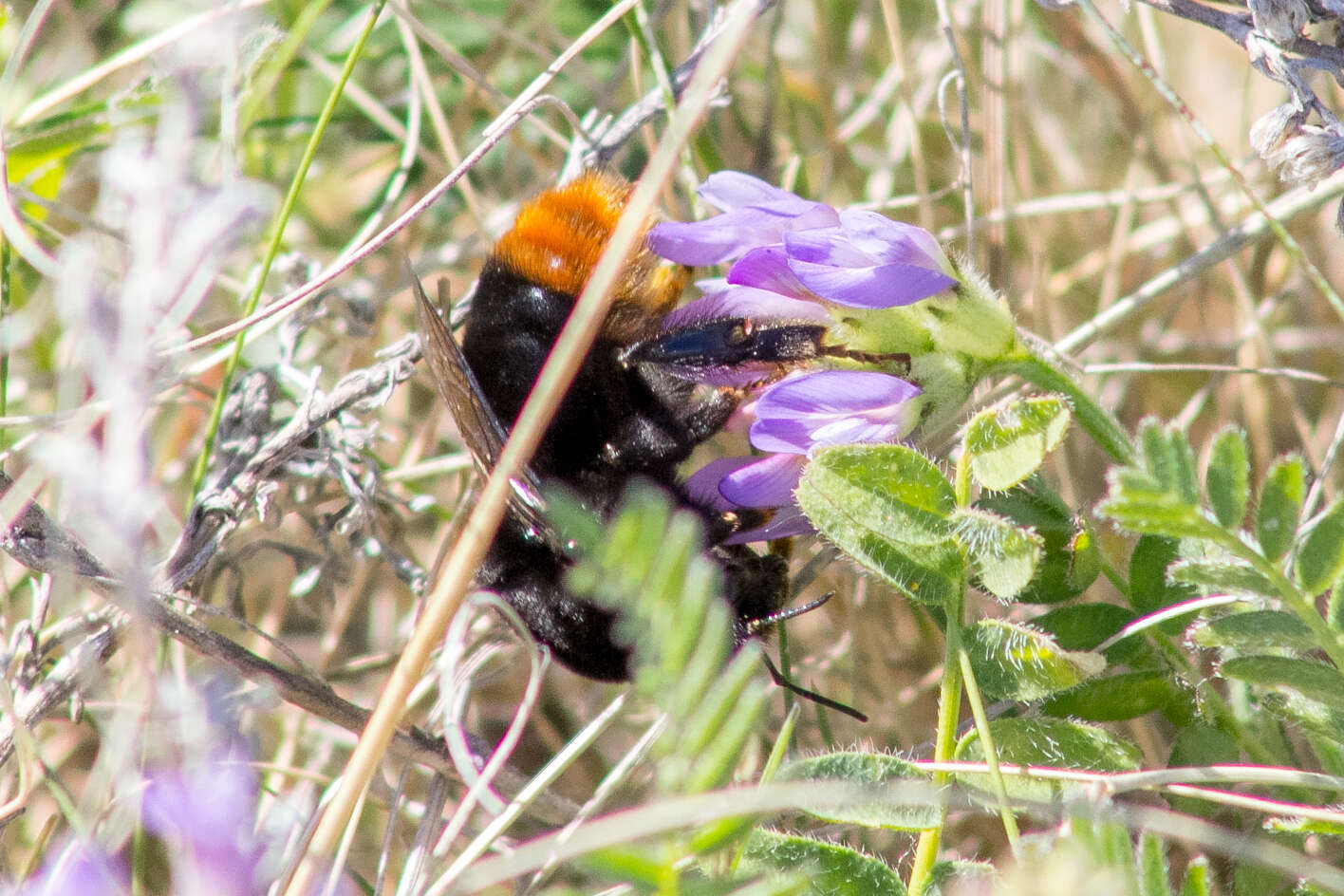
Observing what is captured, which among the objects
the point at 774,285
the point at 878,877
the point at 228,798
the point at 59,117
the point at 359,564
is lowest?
the point at 359,564

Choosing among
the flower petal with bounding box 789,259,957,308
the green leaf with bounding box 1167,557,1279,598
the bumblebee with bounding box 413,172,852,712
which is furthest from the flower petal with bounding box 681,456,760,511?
the green leaf with bounding box 1167,557,1279,598

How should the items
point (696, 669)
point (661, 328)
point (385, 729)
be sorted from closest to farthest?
1. point (696, 669)
2. point (385, 729)
3. point (661, 328)

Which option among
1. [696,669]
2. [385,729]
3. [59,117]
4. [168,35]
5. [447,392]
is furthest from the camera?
[59,117]

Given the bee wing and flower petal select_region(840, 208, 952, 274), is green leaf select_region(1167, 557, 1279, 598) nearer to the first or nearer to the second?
flower petal select_region(840, 208, 952, 274)

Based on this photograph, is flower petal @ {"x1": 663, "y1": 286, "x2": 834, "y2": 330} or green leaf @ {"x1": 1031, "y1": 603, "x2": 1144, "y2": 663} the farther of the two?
flower petal @ {"x1": 663, "y1": 286, "x2": 834, "y2": 330}

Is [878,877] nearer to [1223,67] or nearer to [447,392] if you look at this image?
[447,392]

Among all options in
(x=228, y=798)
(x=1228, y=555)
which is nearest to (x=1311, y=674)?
(x=1228, y=555)
